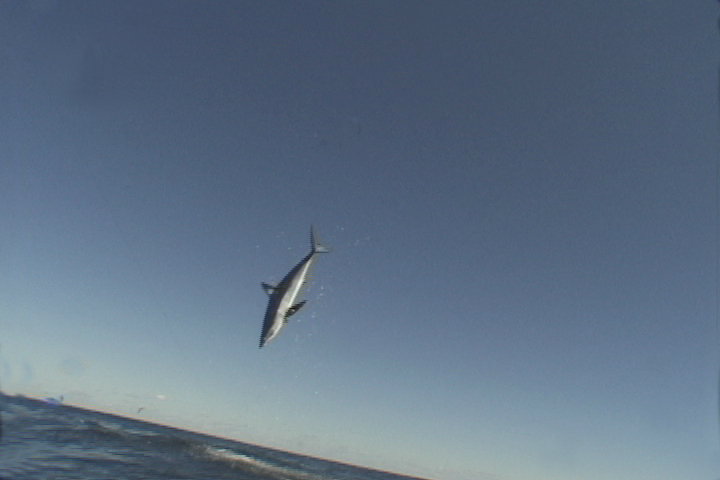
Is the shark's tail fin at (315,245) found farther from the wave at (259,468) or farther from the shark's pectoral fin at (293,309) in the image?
the wave at (259,468)

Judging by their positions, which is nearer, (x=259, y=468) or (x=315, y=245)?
(x=315, y=245)

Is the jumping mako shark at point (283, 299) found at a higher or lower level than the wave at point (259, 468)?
higher

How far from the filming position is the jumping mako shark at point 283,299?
16750 mm

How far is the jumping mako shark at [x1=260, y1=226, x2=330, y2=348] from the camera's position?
16.8 m

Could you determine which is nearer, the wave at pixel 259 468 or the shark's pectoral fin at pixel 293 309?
the shark's pectoral fin at pixel 293 309

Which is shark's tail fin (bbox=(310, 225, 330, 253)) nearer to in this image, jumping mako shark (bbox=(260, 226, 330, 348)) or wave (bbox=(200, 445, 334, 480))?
jumping mako shark (bbox=(260, 226, 330, 348))

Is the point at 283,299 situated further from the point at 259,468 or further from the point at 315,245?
the point at 259,468

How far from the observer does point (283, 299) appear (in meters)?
16.6

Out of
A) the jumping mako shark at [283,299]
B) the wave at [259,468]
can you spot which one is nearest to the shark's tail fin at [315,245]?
the jumping mako shark at [283,299]

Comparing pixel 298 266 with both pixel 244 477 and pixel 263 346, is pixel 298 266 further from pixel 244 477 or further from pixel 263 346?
pixel 244 477

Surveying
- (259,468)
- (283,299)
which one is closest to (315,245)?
(283,299)

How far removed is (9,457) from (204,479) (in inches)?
721

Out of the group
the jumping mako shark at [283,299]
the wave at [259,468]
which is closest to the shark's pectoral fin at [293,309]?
the jumping mako shark at [283,299]

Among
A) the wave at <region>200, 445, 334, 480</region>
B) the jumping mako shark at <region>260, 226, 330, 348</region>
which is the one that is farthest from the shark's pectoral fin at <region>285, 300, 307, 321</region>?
the wave at <region>200, 445, 334, 480</region>
